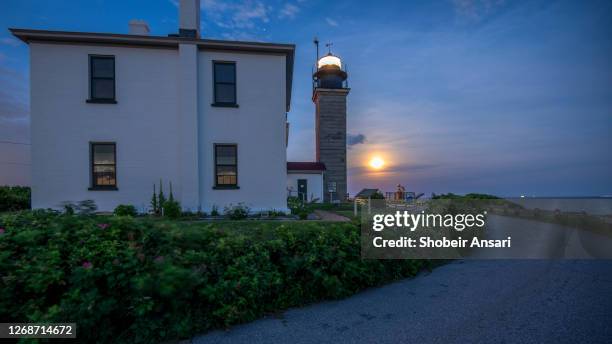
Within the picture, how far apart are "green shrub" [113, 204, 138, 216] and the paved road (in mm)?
8100

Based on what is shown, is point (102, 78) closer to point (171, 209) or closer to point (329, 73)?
point (171, 209)

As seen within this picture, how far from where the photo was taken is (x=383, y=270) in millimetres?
4281

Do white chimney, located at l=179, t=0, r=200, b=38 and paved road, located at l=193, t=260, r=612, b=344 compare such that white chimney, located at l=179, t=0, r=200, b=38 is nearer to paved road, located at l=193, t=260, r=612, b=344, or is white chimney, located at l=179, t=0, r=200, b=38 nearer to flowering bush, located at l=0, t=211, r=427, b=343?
flowering bush, located at l=0, t=211, r=427, b=343

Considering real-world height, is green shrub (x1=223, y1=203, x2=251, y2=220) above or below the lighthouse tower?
below

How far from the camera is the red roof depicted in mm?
19922

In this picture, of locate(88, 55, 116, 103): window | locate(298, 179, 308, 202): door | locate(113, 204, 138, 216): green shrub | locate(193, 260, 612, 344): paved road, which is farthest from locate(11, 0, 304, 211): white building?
locate(298, 179, 308, 202): door

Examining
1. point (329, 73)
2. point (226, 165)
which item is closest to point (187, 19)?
point (226, 165)

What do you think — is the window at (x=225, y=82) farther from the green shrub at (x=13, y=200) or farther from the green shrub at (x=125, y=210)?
the green shrub at (x=13, y=200)

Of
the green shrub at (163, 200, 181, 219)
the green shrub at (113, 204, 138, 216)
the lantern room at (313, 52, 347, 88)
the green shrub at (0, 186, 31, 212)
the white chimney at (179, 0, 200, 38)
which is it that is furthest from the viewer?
the lantern room at (313, 52, 347, 88)

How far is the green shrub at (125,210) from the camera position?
8.92 meters

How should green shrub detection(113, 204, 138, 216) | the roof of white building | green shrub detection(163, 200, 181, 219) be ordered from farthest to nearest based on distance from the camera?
the roof of white building
green shrub detection(163, 200, 181, 219)
green shrub detection(113, 204, 138, 216)

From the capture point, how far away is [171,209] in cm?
920

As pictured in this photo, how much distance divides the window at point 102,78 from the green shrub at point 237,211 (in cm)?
609

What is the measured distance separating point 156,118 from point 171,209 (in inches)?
149
